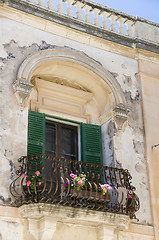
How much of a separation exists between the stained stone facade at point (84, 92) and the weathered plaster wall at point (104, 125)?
0.8 inches

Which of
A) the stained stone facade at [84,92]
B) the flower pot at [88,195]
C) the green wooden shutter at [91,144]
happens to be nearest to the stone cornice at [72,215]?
the stained stone facade at [84,92]

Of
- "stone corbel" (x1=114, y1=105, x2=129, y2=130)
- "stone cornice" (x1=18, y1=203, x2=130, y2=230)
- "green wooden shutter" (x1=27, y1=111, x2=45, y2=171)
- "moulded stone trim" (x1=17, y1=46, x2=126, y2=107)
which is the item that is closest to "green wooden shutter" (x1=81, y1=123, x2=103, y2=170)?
"stone corbel" (x1=114, y1=105, x2=129, y2=130)

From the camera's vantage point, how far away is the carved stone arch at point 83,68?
1023cm

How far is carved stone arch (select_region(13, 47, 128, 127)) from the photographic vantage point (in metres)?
10.2

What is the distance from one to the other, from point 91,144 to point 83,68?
1.69 meters

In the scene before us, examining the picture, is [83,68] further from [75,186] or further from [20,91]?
[75,186]

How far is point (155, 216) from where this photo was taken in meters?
10.1

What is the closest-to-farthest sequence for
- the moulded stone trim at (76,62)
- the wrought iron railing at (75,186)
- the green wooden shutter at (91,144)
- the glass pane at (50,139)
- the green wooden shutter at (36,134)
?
1. the wrought iron railing at (75,186)
2. the green wooden shutter at (36,134)
3. the moulded stone trim at (76,62)
4. the glass pane at (50,139)
5. the green wooden shutter at (91,144)

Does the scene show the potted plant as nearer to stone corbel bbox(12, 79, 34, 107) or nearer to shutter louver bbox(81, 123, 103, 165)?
shutter louver bbox(81, 123, 103, 165)

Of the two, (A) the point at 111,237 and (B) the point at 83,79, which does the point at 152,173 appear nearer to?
(A) the point at 111,237

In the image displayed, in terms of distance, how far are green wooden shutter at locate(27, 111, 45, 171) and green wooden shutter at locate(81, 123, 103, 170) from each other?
3.29ft

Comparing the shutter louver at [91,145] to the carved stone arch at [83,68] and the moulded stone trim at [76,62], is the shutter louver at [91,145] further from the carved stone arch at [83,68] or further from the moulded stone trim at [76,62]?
the moulded stone trim at [76,62]

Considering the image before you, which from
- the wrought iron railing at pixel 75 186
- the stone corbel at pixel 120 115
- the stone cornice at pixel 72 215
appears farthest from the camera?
the stone corbel at pixel 120 115

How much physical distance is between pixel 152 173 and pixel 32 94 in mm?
3084
